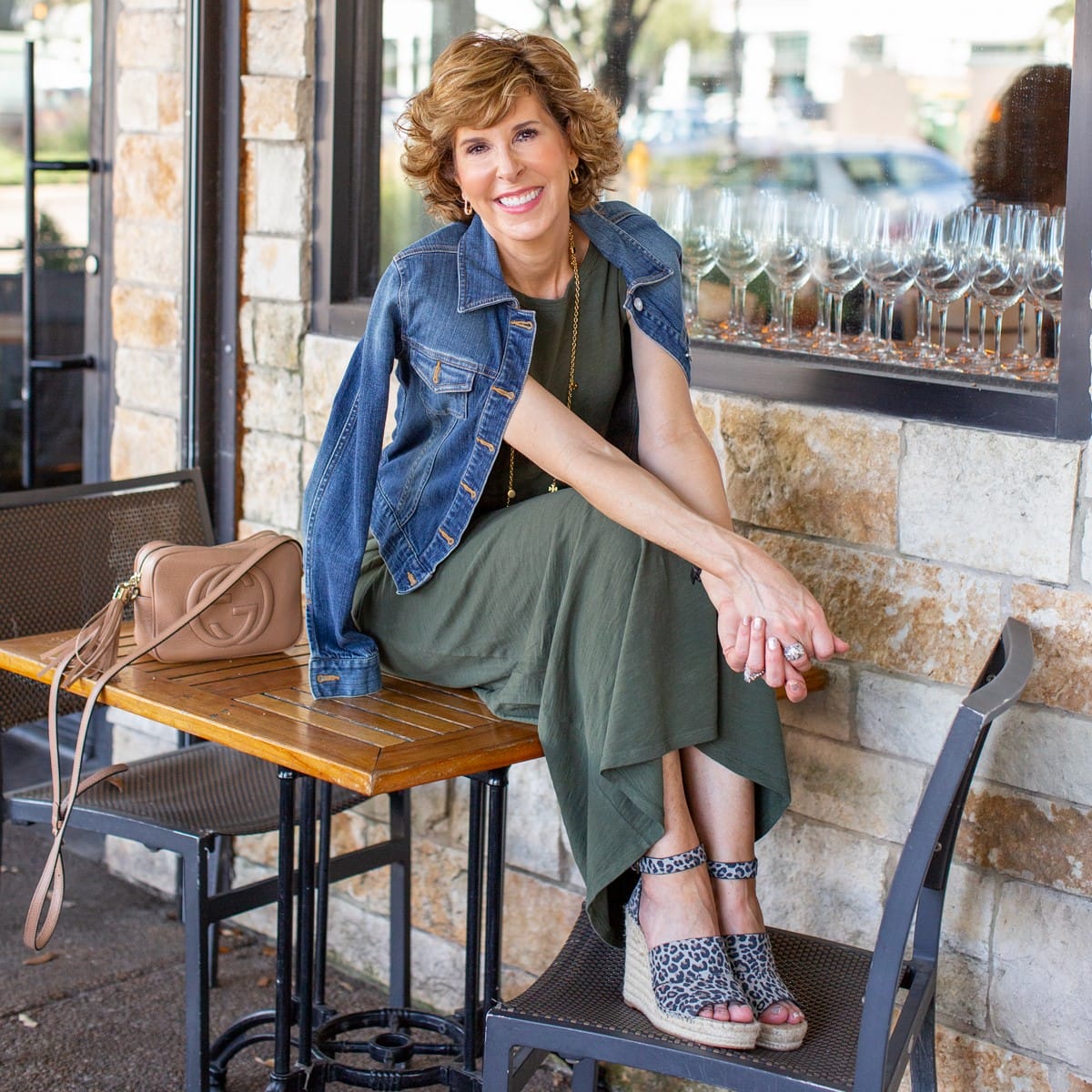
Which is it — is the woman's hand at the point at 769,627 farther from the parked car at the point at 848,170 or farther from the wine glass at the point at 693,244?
the parked car at the point at 848,170

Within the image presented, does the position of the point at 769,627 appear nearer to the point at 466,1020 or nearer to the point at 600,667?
the point at 600,667

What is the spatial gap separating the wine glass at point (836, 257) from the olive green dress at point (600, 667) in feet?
2.86

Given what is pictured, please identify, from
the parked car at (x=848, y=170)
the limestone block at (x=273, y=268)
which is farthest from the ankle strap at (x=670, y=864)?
the parked car at (x=848, y=170)

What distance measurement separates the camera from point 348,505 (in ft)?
7.30

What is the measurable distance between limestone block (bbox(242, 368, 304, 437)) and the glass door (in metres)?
0.54

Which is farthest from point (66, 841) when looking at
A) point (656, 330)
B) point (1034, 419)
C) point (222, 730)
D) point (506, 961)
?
point (1034, 419)

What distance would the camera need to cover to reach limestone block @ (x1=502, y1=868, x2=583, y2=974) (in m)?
2.90

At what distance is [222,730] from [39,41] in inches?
106

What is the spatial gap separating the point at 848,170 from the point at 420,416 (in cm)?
369

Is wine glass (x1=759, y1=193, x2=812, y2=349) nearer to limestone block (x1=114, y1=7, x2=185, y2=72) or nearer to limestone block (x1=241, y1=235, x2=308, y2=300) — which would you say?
limestone block (x1=241, y1=235, x2=308, y2=300)

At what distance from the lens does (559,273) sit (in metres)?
2.31

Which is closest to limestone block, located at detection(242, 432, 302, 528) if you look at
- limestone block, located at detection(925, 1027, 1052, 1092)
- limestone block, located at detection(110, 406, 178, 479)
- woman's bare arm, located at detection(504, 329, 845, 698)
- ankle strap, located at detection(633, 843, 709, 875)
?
limestone block, located at detection(110, 406, 178, 479)

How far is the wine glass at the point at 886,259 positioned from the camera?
271cm

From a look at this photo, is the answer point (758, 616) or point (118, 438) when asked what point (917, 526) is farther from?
point (118, 438)
